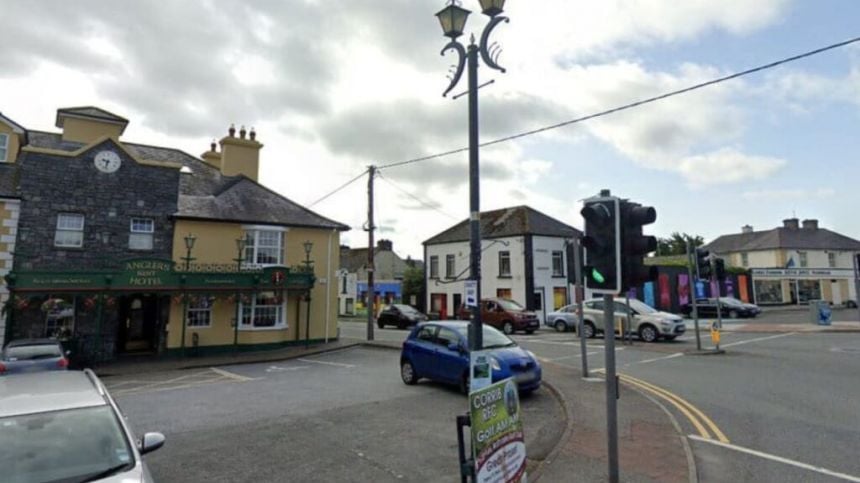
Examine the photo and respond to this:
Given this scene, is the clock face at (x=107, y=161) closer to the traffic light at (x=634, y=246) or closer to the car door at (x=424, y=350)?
the car door at (x=424, y=350)

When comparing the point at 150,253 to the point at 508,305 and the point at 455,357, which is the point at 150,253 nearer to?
the point at 455,357

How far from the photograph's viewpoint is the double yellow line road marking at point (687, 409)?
7293mm

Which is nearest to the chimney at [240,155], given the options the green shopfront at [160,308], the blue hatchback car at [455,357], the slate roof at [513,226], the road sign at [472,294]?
the green shopfront at [160,308]

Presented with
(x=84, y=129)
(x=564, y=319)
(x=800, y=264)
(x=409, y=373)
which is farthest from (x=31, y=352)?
(x=800, y=264)

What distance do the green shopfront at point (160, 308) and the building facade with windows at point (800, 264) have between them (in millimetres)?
44951

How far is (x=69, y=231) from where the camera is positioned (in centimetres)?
1745

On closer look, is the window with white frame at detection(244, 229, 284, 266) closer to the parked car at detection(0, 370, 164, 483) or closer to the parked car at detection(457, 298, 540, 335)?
the parked car at detection(457, 298, 540, 335)

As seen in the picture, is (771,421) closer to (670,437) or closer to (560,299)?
(670,437)

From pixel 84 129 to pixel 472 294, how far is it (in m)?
21.4

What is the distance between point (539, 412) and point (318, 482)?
471 centimetres

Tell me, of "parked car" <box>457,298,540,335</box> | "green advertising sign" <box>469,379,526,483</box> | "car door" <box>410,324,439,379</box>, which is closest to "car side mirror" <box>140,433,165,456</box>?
"green advertising sign" <box>469,379,526,483</box>

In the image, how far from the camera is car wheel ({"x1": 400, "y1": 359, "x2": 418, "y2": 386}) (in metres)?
11.9

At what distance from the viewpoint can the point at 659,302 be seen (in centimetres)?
3662

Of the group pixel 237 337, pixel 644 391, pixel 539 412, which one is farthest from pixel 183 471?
pixel 237 337
